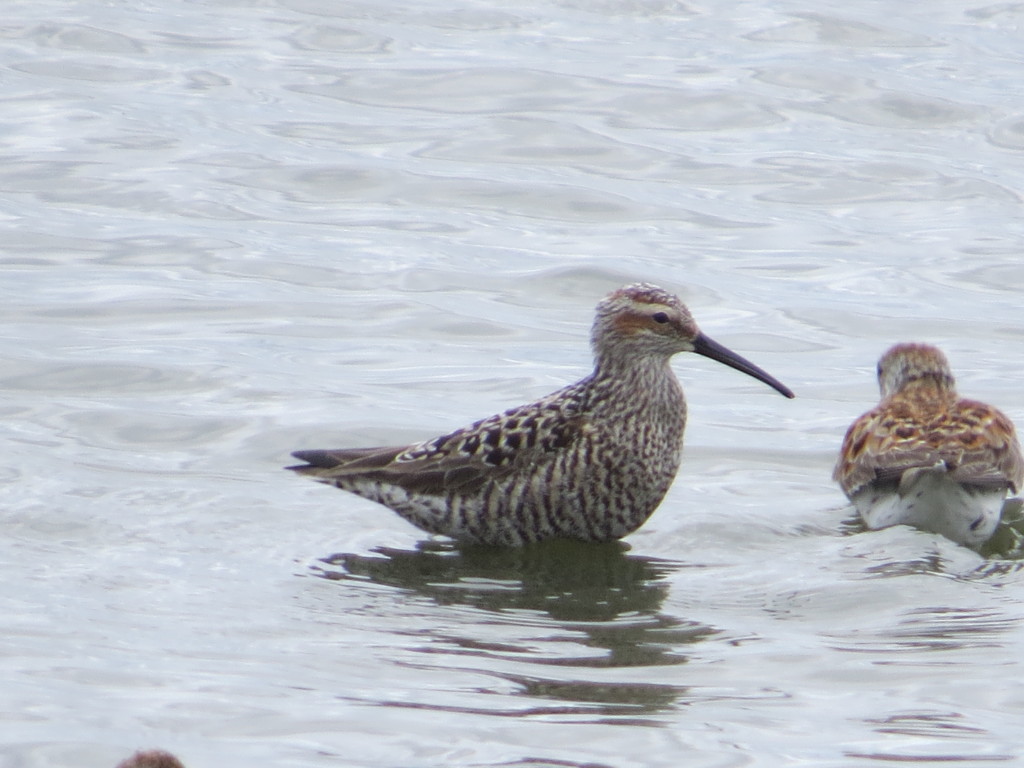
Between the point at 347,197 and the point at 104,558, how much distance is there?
938 cm

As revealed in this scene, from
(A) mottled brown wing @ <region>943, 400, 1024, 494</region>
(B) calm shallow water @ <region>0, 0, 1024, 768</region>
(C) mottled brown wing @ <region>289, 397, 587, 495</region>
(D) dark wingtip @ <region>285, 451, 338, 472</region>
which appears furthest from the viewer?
(D) dark wingtip @ <region>285, 451, 338, 472</region>

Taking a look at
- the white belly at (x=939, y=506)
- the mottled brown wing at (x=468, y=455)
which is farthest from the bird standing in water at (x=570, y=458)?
the white belly at (x=939, y=506)

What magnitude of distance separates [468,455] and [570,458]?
0.55m

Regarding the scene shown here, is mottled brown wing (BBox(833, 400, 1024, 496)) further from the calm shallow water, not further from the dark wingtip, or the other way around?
the dark wingtip

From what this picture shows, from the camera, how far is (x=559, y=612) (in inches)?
330

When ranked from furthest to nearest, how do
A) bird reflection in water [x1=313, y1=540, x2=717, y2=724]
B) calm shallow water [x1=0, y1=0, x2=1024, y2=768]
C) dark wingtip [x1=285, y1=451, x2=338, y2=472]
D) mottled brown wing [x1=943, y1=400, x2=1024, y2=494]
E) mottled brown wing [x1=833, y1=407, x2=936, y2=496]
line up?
1. dark wingtip [x1=285, y1=451, x2=338, y2=472]
2. mottled brown wing [x1=833, y1=407, x2=936, y2=496]
3. mottled brown wing [x1=943, y1=400, x2=1024, y2=494]
4. bird reflection in water [x1=313, y1=540, x2=717, y2=724]
5. calm shallow water [x1=0, y1=0, x2=1024, y2=768]

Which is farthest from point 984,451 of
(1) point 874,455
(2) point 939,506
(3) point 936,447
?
(1) point 874,455

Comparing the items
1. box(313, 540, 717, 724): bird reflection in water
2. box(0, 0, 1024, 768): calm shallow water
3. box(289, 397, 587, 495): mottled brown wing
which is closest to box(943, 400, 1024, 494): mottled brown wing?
box(0, 0, 1024, 768): calm shallow water

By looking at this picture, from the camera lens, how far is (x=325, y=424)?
37.8ft

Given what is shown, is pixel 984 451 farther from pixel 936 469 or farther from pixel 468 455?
pixel 468 455

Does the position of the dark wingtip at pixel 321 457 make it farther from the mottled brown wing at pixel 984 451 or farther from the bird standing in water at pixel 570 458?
the mottled brown wing at pixel 984 451

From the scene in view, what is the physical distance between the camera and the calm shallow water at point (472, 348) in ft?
22.7

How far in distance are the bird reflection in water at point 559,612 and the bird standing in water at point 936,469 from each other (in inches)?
47.0

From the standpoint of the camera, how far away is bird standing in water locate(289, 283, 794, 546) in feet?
30.8
